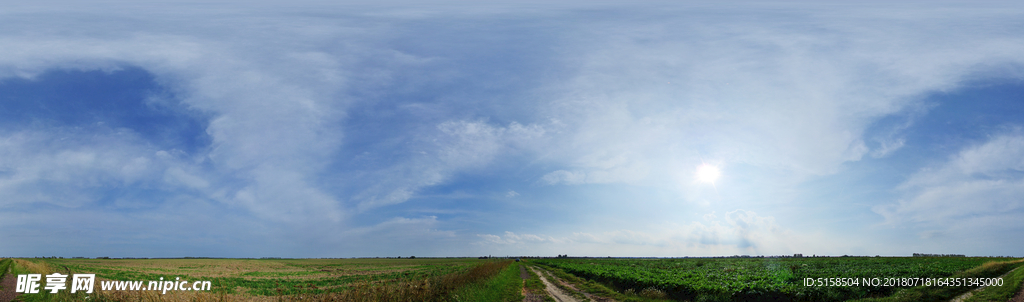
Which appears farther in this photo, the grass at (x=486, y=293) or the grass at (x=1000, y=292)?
the grass at (x=1000, y=292)

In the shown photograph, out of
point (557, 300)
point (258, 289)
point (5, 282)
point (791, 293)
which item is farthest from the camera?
point (258, 289)

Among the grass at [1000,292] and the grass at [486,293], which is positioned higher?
the grass at [1000,292]

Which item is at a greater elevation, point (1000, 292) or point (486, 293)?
point (1000, 292)

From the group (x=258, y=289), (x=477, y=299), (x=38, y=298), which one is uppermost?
(x=477, y=299)

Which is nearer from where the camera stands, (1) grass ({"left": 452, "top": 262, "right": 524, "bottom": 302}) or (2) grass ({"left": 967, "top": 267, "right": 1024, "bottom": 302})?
(1) grass ({"left": 452, "top": 262, "right": 524, "bottom": 302})

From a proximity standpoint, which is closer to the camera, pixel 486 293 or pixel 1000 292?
pixel 1000 292

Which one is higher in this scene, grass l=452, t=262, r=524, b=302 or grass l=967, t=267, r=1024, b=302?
grass l=967, t=267, r=1024, b=302

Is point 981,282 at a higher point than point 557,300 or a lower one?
higher

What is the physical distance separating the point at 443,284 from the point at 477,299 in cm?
177

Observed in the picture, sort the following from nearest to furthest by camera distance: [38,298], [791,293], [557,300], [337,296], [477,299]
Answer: [337,296]
[477,299]
[791,293]
[38,298]
[557,300]

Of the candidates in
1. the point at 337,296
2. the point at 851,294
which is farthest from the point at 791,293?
the point at 337,296

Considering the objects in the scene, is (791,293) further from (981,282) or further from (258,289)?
(258,289)

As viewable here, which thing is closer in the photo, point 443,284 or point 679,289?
point 443,284

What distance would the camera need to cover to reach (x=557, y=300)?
22969mm
